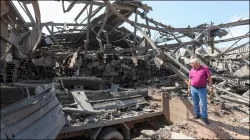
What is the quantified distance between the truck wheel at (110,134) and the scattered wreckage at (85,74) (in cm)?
3

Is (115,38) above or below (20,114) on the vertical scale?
above

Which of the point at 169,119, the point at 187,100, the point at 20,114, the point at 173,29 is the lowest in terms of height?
the point at 169,119

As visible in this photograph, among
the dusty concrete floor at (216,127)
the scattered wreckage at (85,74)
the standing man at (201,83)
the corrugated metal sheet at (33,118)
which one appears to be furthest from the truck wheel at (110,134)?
the standing man at (201,83)

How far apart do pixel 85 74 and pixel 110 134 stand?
4418mm

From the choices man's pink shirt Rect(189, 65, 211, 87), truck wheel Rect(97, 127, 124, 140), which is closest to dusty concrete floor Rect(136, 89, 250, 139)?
truck wheel Rect(97, 127, 124, 140)

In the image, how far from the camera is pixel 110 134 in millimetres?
6246

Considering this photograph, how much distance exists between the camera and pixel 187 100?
8062 millimetres

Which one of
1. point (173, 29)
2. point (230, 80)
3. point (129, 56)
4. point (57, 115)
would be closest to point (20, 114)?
point (57, 115)

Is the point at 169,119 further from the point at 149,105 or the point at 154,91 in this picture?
the point at 154,91

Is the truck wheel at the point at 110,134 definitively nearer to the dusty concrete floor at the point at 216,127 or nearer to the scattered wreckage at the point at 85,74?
the scattered wreckage at the point at 85,74

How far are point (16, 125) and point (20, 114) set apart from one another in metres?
0.19

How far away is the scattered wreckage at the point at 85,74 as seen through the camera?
4.48m

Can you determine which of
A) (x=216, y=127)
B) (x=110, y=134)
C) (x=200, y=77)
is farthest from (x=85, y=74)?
(x=216, y=127)

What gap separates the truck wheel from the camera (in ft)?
20.1
